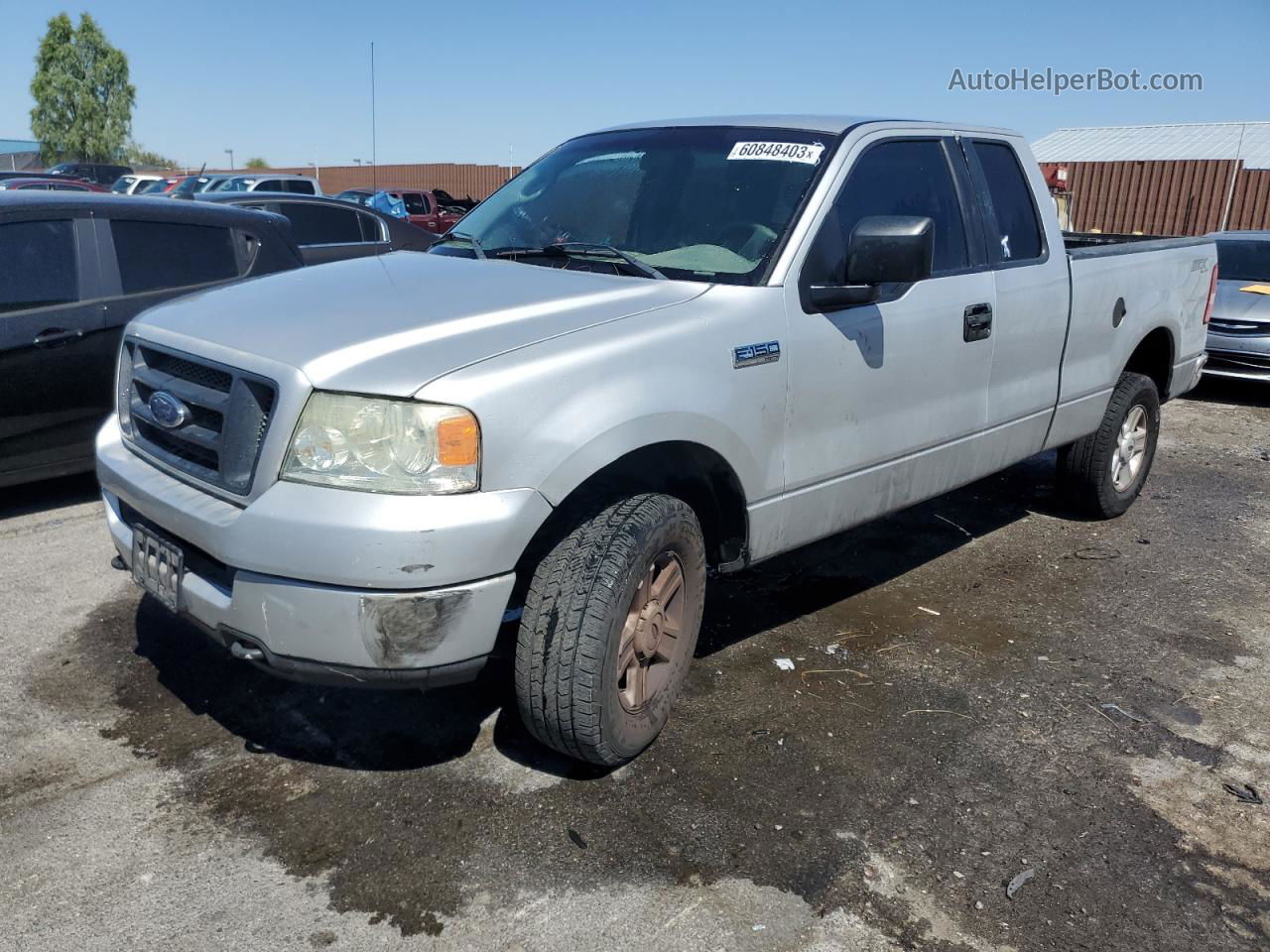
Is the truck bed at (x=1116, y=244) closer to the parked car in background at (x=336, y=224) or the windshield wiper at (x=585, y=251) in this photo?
the windshield wiper at (x=585, y=251)

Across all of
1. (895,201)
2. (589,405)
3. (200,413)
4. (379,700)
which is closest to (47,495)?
(379,700)

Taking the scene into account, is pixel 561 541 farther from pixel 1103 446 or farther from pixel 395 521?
pixel 1103 446

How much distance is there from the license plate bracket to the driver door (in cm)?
187

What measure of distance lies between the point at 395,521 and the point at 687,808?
3.99 feet

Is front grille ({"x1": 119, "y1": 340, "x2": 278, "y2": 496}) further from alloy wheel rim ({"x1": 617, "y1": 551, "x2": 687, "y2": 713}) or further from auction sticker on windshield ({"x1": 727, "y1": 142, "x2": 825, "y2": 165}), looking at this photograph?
auction sticker on windshield ({"x1": 727, "y1": 142, "x2": 825, "y2": 165})

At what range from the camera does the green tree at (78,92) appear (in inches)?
2338

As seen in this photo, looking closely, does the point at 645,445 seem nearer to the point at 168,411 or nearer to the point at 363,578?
the point at 363,578

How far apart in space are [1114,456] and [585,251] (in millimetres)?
3472

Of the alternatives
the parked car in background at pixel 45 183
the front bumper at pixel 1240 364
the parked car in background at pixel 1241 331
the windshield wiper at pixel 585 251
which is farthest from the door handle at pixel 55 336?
the parked car in background at pixel 45 183

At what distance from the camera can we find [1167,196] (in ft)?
78.9

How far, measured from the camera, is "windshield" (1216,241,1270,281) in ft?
33.3

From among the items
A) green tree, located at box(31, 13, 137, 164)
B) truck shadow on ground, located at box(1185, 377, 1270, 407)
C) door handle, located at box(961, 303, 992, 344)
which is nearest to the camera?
door handle, located at box(961, 303, 992, 344)

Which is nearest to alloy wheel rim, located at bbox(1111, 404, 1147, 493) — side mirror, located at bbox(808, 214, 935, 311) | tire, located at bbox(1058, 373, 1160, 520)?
tire, located at bbox(1058, 373, 1160, 520)

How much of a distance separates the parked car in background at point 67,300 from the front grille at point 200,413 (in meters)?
2.10
